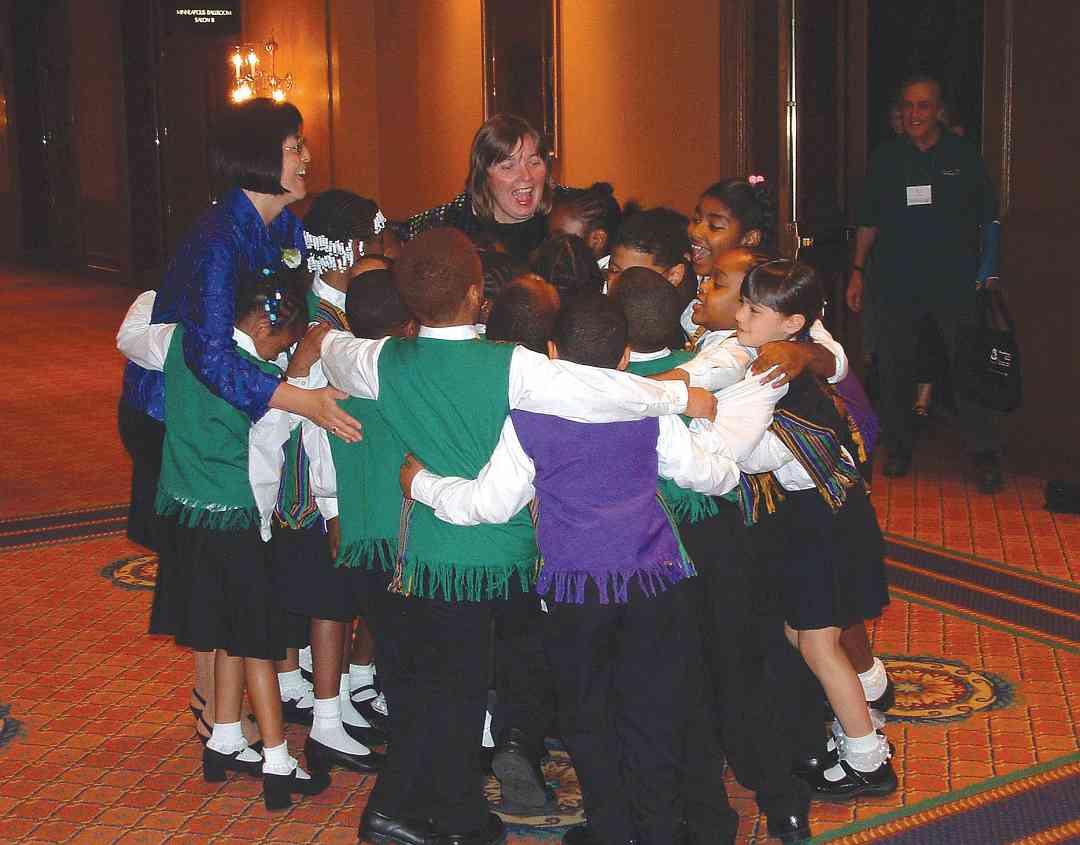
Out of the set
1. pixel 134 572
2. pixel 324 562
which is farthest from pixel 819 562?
pixel 134 572

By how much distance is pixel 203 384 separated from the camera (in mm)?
3393

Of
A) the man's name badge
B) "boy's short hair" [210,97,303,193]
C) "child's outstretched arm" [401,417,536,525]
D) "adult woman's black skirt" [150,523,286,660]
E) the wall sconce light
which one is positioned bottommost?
"adult woman's black skirt" [150,523,286,660]

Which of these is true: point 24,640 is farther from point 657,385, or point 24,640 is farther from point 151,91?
point 151,91

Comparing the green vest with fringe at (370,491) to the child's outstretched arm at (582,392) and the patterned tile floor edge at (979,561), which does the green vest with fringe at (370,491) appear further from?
the patterned tile floor edge at (979,561)

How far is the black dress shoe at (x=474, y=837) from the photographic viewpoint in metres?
3.25

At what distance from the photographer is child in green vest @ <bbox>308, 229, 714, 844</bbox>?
2.86 m

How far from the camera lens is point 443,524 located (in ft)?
9.94

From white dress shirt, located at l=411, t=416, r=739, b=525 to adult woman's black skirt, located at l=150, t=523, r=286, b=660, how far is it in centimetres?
73

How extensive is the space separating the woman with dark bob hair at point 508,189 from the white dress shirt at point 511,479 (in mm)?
1234

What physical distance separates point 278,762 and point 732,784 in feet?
3.58

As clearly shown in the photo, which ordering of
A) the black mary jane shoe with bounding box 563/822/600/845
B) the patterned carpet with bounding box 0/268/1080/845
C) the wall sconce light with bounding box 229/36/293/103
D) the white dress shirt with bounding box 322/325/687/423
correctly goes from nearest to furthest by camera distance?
1. the white dress shirt with bounding box 322/325/687/423
2. the black mary jane shoe with bounding box 563/822/600/845
3. the patterned carpet with bounding box 0/268/1080/845
4. the wall sconce light with bounding box 229/36/293/103

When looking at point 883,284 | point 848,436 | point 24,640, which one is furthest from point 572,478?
point 883,284

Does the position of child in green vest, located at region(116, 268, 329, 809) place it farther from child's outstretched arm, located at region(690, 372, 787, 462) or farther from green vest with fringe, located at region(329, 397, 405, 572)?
child's outstretched arm, located at region(690, 372, 787, 462)

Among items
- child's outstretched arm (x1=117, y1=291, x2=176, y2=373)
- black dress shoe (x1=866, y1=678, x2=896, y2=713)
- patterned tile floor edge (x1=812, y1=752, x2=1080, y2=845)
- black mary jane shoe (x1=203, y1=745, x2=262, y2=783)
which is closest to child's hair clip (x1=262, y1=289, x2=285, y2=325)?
child's outstretched arm (x1=117, y1=291, x2=176, y2=373)
